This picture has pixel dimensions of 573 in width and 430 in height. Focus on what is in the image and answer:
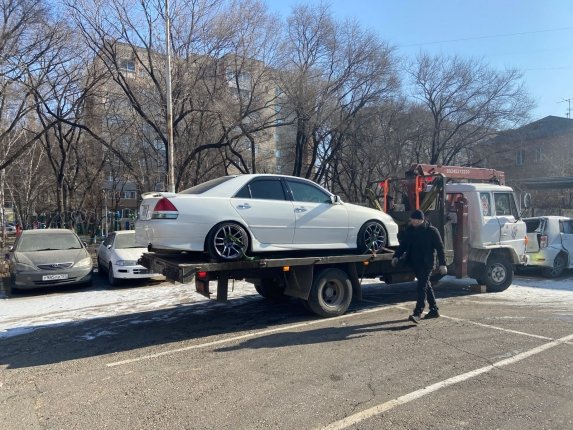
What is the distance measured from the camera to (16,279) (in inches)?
417

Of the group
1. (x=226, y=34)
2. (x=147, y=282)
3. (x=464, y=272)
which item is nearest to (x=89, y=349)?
(x=147, y=282)

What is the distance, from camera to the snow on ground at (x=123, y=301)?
324 inches

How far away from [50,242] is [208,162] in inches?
608

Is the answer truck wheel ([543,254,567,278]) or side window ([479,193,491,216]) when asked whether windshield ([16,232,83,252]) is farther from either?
truck wheel ([543,254,567,278])

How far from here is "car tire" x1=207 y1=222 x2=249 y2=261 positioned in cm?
634

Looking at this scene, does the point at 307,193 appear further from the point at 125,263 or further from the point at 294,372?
the point at 125,263

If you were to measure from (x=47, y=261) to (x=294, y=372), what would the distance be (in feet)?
26.8

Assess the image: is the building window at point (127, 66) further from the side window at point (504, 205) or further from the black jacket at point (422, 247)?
the black jacket at point (422, 247)

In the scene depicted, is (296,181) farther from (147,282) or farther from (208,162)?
(208,162)

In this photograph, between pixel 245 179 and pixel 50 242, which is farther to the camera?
pixel 50 242

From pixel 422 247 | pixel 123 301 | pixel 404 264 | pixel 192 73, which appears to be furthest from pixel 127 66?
pixel 422 247

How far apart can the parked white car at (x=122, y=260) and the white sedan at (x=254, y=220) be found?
17.1 feet

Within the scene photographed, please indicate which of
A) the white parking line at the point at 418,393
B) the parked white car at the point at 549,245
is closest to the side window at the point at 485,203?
the parked white car at the point at 549,245

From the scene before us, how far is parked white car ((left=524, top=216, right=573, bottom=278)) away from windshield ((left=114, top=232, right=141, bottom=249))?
1091 cm
